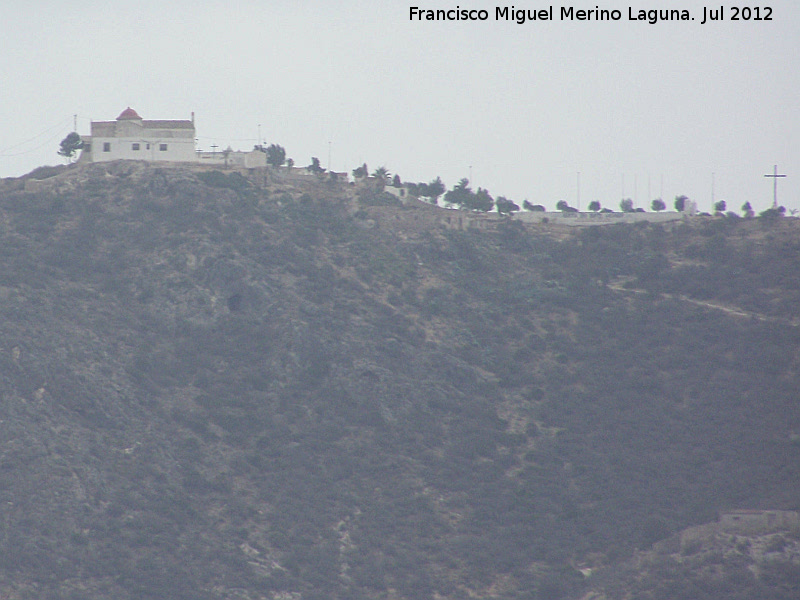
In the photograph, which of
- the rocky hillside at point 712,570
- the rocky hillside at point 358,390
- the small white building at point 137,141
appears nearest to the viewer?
the rocky hillside at point 712,570

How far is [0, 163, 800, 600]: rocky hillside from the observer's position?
72438 millimetres

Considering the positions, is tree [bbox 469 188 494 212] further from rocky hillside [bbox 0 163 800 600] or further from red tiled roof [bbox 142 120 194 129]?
red tiled roof [bbox 142 120 194 129]

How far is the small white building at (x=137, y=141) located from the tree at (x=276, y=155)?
6.80 metres

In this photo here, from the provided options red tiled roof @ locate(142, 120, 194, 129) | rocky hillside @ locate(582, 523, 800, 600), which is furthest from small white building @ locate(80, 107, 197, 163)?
rocky hillside @ locate(582, 523, 800, 600)

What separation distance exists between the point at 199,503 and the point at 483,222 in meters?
40.6

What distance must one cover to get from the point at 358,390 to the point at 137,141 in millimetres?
31183

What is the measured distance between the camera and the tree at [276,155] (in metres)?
110

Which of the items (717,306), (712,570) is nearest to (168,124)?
(717,306)

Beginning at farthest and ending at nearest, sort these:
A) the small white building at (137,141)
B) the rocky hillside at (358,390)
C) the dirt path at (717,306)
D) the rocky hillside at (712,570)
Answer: the small white building at (137,141) < the dirt path at (717,306) < the rocky hillside at (358,390) < the rocky hillside at (712,570)

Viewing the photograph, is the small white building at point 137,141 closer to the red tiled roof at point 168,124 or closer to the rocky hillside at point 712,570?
the red tiled roof at point 168,124

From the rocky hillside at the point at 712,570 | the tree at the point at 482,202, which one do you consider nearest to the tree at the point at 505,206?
the tree at the point at 482,202

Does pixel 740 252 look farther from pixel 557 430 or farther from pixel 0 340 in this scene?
pixel 0 340

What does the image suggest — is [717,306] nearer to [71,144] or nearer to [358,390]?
[358,390]

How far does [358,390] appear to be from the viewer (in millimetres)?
85312
